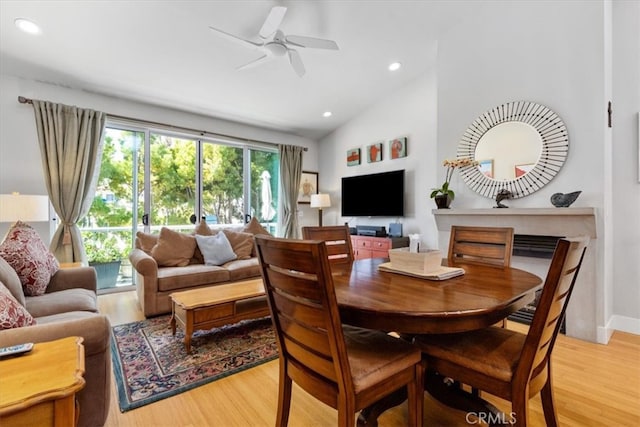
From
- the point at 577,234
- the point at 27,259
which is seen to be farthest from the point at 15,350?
the point at 577,234

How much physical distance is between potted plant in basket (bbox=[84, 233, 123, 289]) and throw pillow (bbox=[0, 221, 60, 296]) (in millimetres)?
1742

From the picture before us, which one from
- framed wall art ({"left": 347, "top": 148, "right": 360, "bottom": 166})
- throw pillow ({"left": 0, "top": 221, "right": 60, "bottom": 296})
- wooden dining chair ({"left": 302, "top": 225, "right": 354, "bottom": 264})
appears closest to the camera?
throw pillow ({"left": 0, "top": 221, "right": 60, "bottom": 296})

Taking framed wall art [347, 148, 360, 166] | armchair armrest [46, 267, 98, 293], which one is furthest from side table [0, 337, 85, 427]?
framed wall art [347, 148, 360, 166]

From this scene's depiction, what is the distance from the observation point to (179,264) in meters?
3.57

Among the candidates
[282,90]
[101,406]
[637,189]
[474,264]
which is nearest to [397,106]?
[282,90]

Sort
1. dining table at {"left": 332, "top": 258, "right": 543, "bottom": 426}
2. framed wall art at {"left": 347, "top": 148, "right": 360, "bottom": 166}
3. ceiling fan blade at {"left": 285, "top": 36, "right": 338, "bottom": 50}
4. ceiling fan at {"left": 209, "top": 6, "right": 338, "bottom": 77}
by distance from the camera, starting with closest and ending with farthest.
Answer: dining table at {"left": 332, "top": 258, "right": 543, "bottom": 426}, ceiling fan at {"left": 209, "top": 6, "right": 338, "bottom": 77}, ceiling fan blade at {"left": 285, "top": 36, "right": 338, "bottom": 50}, framed wall art at {"left": 347, "top": 148, "right": 360, "bottom": 166}

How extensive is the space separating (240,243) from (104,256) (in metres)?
1.81

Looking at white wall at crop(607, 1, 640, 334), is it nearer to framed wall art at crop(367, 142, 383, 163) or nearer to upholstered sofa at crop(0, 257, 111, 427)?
framed wall art at crop(367, 142, 383, 163)

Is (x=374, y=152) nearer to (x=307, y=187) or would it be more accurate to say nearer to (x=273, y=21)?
(x=307, y=187)

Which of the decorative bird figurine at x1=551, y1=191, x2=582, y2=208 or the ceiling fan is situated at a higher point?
the ceiling fan

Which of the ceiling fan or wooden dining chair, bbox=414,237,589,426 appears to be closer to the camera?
wooden dining chair, bbox=414,237,589,426

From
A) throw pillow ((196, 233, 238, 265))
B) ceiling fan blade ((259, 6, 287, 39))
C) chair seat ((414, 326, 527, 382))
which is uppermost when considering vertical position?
ceiling fan blade ((259, 6, 287, 39))

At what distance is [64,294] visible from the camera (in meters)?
2.23

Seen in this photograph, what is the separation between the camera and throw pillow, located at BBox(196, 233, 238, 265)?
12.2 feet
